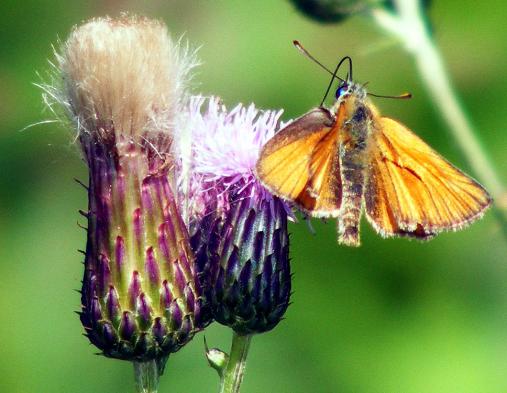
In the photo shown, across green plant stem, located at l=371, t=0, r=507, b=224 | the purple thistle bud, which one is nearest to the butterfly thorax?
the purple thistle bud

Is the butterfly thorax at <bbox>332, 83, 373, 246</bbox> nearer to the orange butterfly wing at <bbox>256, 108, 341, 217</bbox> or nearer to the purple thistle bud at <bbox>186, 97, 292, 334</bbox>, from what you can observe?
the orange butterfly wing at <bbox>256, 108, 341, 217</bbox>

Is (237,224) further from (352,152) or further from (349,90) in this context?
(349,90)

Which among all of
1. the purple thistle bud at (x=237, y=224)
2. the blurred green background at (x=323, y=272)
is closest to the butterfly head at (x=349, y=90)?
the purple thistle bud at (x=237, y=224)

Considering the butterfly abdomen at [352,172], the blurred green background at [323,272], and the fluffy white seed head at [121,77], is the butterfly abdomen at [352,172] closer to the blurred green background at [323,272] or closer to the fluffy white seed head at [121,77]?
the fluffy white seed head at [121,77]

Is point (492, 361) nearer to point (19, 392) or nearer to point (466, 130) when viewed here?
point (466, 130)

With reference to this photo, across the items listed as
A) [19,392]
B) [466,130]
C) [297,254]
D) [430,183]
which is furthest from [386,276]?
[430,183]

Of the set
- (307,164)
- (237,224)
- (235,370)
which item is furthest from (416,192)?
(235,370)

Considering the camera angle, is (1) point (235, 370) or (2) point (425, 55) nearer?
(1) point (235, 370)
